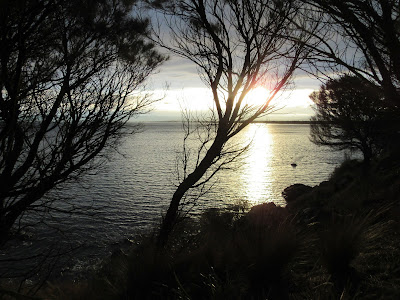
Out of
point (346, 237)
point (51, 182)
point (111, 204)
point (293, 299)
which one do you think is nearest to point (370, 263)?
point (346, 237)

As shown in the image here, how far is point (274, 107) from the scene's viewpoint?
6438 mm

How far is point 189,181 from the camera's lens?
6789mm

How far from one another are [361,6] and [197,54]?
10.4ft

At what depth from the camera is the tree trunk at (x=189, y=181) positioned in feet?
21.4

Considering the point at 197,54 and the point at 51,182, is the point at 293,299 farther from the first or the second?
the point at 197,54

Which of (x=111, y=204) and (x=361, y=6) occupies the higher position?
(x=361, y=6)

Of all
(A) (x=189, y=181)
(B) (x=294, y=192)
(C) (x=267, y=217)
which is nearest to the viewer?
(A) (x=189, y=181)

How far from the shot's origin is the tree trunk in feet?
21.4

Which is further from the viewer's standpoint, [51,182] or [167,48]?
[167,48]

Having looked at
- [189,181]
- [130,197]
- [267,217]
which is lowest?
[130,197]

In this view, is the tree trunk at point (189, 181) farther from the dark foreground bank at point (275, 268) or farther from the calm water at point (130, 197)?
the dark foreground bank at point (275, 268)

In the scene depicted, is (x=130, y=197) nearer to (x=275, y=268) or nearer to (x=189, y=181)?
(x=189, y=181)

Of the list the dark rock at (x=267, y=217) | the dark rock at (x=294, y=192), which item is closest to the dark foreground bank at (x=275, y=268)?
the dark rock at (x=267, y=217)

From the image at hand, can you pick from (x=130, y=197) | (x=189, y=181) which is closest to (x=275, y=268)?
(x=189, y=181)
